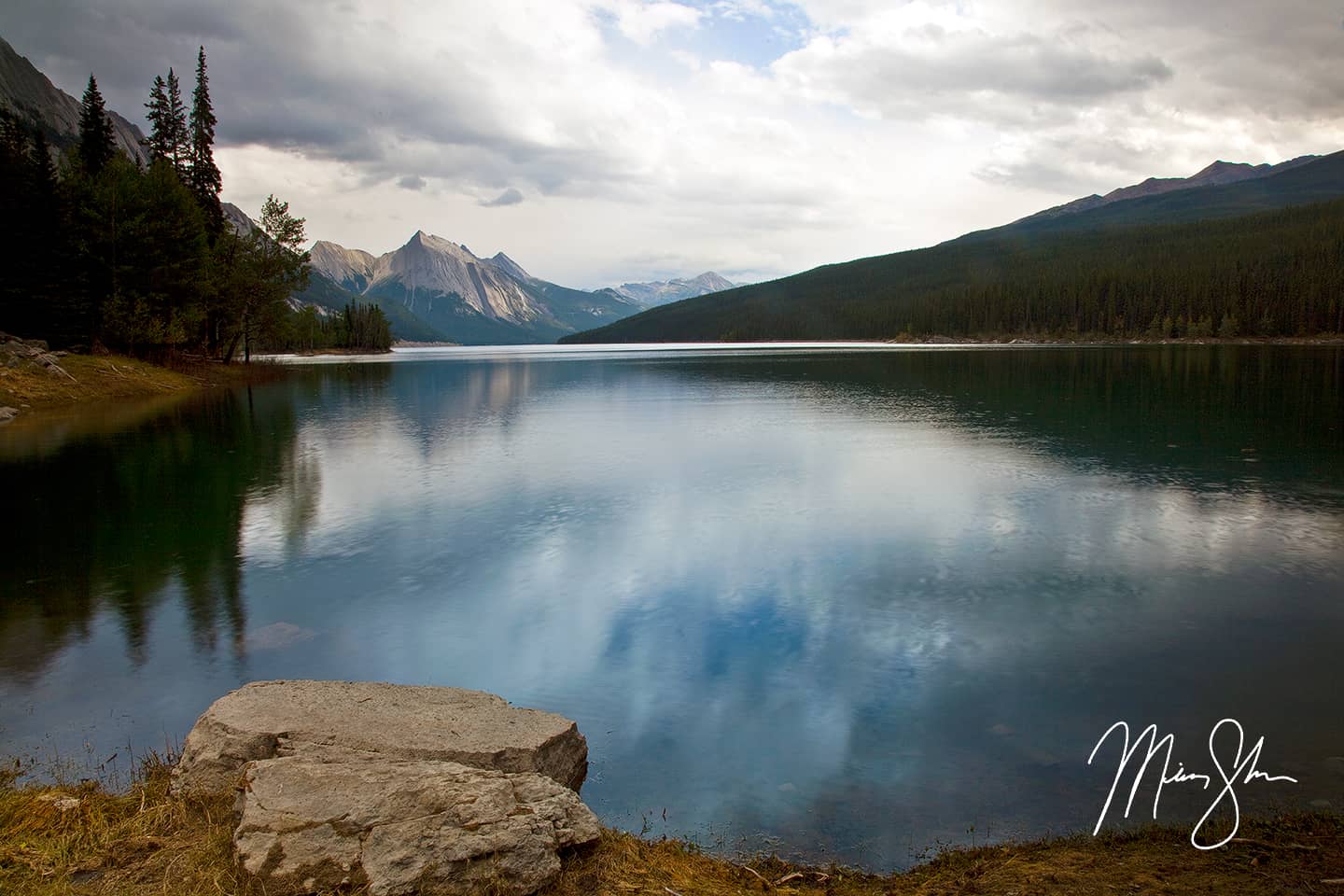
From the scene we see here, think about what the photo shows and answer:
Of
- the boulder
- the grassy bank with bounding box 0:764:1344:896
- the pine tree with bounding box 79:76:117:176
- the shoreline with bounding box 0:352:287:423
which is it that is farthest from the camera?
the pine tree with bounding box 79:76:117:176

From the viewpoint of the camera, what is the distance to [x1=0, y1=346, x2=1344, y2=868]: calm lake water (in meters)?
8.09

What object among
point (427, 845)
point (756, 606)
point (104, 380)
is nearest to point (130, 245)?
point (104, 380)

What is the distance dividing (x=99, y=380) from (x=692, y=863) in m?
59.5

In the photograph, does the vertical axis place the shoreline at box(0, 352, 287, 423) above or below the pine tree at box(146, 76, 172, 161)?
below

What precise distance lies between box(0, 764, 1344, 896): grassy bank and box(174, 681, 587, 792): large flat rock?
0.44 meters

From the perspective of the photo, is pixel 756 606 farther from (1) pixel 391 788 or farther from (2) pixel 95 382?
(2) pixel 95 382

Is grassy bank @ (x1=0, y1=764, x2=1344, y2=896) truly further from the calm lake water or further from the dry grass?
the dry grass

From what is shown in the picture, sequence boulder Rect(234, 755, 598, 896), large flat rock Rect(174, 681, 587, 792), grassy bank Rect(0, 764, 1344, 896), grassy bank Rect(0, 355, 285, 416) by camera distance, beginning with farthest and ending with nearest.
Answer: grassy bank Rect(0, 355, 285, 416) < large flat rock Rect(174, 681, 587, 792) < grassy bank Rect(0, 764, 1344, 896) < boulder Rect(234, 755, 598, 896)

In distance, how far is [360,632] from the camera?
12.2 m

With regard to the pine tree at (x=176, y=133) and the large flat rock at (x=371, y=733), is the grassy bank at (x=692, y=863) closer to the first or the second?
the large flat rock at (x=371, y=733)

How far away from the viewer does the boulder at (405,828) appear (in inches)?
211

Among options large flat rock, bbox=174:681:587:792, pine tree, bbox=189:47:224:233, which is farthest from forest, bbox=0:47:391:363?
large flat rock, bbox=174:681:587:792

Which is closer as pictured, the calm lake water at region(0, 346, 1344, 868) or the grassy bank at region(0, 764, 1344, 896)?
the grassy bank at region(0, 764, 1344, 896)

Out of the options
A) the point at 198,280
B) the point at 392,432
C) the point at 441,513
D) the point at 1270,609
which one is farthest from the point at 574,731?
the point at 198,280
